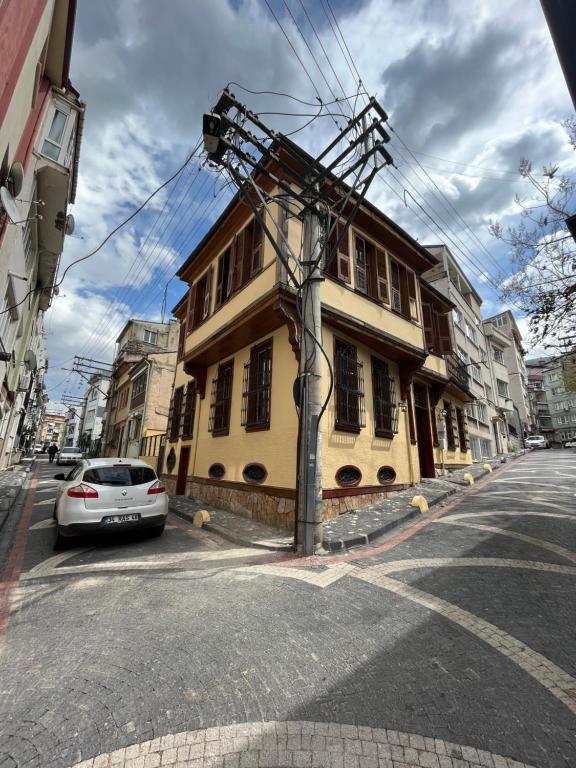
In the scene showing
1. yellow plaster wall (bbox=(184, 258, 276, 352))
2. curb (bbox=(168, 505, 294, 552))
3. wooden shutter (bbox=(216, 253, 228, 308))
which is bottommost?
curb (bbox=(168, 505, 294, 552))

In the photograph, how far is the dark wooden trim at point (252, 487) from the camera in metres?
7.55

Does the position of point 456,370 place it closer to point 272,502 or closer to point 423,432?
point 423,432

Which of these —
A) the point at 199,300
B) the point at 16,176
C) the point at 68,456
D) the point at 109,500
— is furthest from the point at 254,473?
the point at 68,456

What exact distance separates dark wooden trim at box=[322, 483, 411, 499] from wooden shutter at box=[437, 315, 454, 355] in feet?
23.2

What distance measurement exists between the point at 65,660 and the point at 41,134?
1150 cm

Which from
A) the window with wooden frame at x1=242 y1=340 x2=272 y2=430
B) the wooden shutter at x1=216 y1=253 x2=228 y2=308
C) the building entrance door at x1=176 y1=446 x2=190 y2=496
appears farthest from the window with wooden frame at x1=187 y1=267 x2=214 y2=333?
the building entrance door at x1=176 y1=446 x2=190 y2=496

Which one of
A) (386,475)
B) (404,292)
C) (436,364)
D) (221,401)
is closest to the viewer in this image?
(386,475)

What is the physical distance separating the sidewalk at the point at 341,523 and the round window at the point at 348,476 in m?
0.68

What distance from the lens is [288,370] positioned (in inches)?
328

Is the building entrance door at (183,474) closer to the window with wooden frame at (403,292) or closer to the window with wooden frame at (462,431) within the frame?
the window with wooden frame at (403,292)

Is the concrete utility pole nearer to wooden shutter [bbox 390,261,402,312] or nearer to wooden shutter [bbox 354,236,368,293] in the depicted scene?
wooden shutter [bbox 354,236,368,293]

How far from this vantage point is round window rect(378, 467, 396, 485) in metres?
9.33

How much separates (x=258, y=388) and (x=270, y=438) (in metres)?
1.57

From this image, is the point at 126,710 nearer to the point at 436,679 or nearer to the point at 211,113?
the point at 436,679
